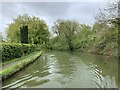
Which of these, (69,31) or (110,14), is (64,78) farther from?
(69,31)

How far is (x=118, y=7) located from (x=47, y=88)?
1267 cm

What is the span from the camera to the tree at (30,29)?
42.7m

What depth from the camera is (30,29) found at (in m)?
45.2

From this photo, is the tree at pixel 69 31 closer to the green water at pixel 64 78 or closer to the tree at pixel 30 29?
the tree at pixel 30 29

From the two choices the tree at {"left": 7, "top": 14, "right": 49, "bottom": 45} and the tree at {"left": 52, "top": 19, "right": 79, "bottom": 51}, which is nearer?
the tree at {"left": 7, "top": 14, "right": 49, "bottom": 45}

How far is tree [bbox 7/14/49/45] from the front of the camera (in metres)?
42.7

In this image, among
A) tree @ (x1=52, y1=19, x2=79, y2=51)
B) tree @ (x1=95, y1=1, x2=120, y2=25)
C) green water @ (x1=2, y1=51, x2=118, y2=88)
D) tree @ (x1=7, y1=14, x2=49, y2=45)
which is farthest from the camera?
tree @ (x1=52, y1=19, x2=79, y2=51)

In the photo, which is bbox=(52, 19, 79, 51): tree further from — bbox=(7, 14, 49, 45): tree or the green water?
the green water

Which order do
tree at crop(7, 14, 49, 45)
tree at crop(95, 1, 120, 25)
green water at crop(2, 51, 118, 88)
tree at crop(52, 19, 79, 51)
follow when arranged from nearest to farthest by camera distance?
green water at crop(2, 51, 118, 88), tree at crop(95, 1, 120, 25), tree at crop(7, 14, 49, 45), tree at crop(52, 19, 79, 51)

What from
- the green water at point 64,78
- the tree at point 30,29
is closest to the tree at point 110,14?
the green water at point 64,78

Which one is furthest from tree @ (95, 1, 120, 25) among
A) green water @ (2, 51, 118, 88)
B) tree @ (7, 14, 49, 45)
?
tree @ (7, 14, 49, 45)

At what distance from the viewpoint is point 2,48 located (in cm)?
1416

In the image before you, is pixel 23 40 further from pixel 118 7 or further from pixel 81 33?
pixel 118 7

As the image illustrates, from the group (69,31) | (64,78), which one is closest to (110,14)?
(64,78)
